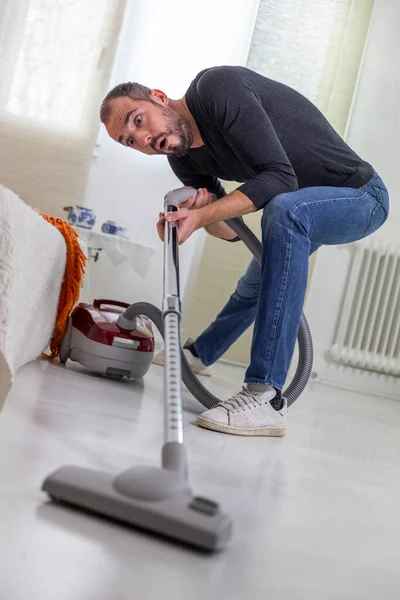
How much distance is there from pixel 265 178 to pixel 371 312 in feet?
8.86

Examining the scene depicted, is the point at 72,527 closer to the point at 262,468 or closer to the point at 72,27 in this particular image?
the point at 262,468

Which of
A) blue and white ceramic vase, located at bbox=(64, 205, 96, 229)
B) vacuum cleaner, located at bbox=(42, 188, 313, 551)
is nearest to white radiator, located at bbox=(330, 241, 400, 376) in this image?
blue and white ceramic vase, located at bbox=(64, 205, 96, 229)

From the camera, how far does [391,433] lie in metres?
2.45

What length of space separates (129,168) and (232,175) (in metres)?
2.11

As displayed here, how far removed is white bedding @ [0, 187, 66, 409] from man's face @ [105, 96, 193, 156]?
288 mm

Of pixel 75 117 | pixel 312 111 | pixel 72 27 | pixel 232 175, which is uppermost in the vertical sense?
pixel 72 27

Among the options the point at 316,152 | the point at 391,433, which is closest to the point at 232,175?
the point at 316,152

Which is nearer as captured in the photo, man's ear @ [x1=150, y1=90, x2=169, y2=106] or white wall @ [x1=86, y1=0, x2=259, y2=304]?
man's ear @ [x1=150, y1=90, x2=169, y2=106]

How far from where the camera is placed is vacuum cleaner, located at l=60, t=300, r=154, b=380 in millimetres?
2035

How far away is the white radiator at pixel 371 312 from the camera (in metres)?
4.12

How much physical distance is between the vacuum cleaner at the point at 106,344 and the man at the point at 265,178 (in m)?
0.46

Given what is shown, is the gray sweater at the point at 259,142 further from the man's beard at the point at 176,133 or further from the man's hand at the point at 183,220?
the man's hand at the point at 183,220

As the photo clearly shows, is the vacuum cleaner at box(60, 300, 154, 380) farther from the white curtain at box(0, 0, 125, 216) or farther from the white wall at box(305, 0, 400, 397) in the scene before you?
the white wall at box(305, 0, 400, 397)

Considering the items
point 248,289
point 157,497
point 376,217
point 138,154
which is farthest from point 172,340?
point 138,154
